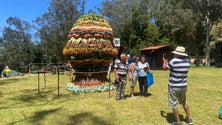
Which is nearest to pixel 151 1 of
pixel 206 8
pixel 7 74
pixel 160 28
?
pixel 160 28

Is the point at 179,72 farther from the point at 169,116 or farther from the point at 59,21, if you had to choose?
the point at 59,21

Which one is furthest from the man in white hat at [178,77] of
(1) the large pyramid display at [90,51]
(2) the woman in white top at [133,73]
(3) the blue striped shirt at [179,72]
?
(1) the large pyramid display at [90,51]

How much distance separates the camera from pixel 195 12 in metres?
34.1

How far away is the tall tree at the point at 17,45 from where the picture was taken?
35.7 metres

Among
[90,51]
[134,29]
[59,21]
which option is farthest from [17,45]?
[90,51]

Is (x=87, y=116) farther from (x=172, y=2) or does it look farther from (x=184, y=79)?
(x=172, y=2)

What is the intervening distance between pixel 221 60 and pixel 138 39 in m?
→ 11.6

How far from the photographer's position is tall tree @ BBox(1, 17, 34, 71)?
35666mm

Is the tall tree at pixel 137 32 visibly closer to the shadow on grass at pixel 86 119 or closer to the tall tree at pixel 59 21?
the tall tree at pixel 59 21

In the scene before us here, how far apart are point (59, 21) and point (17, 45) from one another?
33.8 ft

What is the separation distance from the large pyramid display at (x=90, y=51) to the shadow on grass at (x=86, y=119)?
419cm

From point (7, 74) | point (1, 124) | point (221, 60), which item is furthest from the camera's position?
point (221, 60)

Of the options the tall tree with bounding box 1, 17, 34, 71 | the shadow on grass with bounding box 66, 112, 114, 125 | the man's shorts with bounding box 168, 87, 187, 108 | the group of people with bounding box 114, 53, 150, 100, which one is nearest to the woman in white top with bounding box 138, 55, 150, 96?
the group of people with bounding box 114, 53, 150, 100

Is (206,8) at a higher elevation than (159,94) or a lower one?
higher
